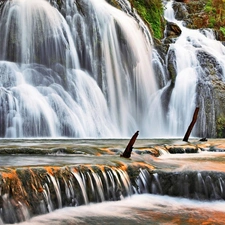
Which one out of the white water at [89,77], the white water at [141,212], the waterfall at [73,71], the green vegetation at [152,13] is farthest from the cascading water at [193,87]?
the white water at [141,212]

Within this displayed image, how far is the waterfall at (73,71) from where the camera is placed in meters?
13.6

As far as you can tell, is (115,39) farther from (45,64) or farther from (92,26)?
(45,64)

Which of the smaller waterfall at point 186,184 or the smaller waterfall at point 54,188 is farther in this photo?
the smaller waterfall at point 186,184

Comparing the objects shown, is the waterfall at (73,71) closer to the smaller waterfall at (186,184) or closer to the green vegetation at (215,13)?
the smaller waterfall at (186,184)

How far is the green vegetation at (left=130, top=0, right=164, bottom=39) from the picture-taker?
24469mm

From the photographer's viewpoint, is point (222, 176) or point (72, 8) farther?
point (72, 8)

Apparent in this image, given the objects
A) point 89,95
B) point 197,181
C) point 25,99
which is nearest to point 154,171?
point 197,181

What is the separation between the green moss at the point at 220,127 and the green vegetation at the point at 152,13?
8.04 m

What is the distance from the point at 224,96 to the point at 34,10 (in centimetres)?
880

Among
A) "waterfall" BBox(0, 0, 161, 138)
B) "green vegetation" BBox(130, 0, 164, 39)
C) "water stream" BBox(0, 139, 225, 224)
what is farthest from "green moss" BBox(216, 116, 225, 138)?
"water stream" BBox(0, 139, 225, 224)

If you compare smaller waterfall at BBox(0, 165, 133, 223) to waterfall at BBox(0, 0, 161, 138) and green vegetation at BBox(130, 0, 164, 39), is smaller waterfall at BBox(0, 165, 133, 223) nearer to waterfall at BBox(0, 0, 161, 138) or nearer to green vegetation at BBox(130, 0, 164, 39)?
waterfall at BBox(0, 0, 161, 138)

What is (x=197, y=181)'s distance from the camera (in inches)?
257

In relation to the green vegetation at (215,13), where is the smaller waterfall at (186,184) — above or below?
below

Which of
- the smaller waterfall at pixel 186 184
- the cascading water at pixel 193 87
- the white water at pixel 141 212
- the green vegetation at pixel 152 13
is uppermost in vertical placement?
the green vegetation at pixel 152 13
